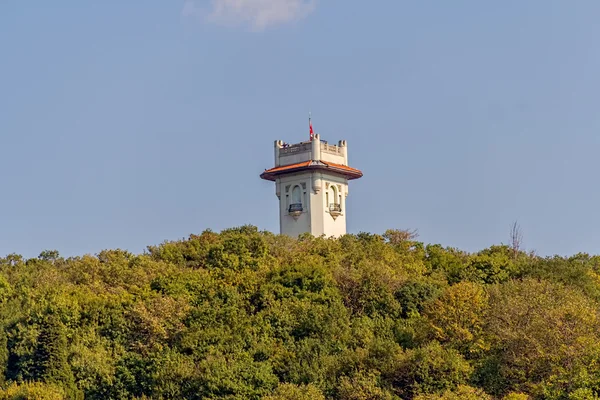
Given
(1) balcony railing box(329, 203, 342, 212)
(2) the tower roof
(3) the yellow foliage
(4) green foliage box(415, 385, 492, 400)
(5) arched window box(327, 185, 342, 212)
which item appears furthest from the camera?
(5) arched window box(327, 185, 342, 212)

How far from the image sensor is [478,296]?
119 ft

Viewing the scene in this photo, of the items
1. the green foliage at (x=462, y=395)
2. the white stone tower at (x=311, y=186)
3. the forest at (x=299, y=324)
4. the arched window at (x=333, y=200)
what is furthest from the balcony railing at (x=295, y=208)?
the green foliage at (x=462, y=395)

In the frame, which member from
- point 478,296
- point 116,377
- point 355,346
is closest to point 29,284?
point 116,377

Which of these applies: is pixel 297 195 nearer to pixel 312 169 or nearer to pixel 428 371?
pixel 312 169

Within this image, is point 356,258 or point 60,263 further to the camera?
point 60,263

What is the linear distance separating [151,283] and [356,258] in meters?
8.95

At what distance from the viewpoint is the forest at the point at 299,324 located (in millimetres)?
33625

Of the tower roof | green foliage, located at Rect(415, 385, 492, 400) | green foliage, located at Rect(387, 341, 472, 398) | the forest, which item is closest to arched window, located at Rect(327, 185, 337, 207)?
the tower roof

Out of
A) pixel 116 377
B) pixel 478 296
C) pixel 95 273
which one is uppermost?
pixel 95 273

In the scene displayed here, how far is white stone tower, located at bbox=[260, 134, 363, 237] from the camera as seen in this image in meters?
50.6

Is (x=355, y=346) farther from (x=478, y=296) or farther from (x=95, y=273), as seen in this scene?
(x=95, y=273)

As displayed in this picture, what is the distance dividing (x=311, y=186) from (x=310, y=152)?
1.80m

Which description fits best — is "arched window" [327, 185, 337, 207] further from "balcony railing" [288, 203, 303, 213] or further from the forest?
the forest

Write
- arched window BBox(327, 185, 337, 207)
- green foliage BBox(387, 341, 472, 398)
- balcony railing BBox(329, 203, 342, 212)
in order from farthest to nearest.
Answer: arched window BBox(327, 185, 337, 207), balcony railing BBox(329, 203, 342, 212), green foliage BBox(387, 341, 472, 398)
